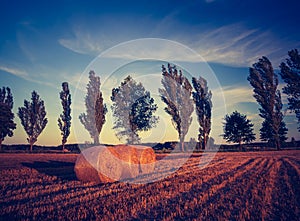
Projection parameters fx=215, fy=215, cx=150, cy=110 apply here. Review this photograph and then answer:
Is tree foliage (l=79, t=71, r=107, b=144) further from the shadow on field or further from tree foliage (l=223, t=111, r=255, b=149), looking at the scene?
tree foliage (l=223, t=111, r=255, b=149)

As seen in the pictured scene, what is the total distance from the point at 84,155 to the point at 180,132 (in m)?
22.9

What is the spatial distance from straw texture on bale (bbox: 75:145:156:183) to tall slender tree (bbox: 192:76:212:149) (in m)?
21.1

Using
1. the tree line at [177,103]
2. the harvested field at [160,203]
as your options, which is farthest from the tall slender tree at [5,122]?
the harvested field at [160,203]

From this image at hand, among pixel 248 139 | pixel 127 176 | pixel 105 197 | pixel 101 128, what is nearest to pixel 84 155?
pixel 127 176

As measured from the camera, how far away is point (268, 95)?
3372cm

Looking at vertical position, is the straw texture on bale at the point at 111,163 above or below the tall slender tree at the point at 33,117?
below

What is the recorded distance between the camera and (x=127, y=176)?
977cm

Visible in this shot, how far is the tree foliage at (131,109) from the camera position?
29.9 meters

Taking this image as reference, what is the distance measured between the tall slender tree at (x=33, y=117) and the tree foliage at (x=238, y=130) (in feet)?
126

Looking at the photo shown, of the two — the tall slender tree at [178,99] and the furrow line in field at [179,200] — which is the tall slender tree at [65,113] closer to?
the tall slender tree at [178,99]

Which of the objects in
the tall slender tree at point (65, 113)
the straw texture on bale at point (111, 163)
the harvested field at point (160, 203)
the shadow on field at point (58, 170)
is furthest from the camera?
the tall slender tree at point (65, 113)

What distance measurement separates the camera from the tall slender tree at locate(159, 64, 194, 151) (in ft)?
101

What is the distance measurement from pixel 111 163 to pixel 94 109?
2649 cm

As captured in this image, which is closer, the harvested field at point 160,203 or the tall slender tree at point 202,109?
the harvested field at point 160,203
